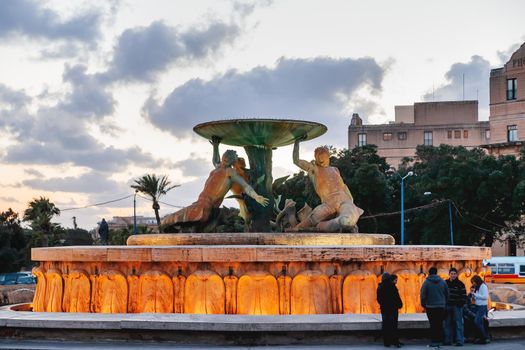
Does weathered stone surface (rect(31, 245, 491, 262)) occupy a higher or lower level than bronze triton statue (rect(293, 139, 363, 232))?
lower

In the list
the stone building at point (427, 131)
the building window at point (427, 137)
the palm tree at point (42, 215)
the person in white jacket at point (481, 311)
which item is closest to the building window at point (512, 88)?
the stone building at point (427, 131)

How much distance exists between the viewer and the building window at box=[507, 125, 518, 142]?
2419 inches

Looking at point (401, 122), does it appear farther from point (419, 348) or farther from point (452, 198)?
point (419, 348)

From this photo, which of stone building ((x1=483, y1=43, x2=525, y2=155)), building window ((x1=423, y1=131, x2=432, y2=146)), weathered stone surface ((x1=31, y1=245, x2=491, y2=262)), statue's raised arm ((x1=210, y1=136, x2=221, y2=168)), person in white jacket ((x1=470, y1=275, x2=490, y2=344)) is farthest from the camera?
building window ((x1=423, y1=131, x2=432, y2=146))

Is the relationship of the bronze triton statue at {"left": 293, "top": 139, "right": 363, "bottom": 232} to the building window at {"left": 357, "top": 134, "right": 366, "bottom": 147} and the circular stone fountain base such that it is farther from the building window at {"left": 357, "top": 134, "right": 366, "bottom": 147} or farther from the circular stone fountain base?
the building window at {"left": 357, "top": 134, "right": 366, "bottom": 147}

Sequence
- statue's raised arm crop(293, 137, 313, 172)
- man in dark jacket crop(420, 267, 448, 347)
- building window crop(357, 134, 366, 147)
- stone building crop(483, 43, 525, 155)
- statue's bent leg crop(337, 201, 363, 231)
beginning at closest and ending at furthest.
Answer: man in dark jacket crop(420, 267, 448, 347), statue's bent leg crop(337, 201, 363, 231), statue's raised arm crop(293, 137, 313, 172), stone building crop(483, 43, 525, 155), building window crop(357, 134, 366, 147)

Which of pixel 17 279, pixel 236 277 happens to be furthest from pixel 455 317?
pixel 17 279

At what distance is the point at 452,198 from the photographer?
44.8 m

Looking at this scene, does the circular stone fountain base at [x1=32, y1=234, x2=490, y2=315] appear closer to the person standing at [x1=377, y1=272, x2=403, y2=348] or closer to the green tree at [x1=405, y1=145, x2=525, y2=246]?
the person standing at [x1=377, y1=272, x2=403, y2=348]

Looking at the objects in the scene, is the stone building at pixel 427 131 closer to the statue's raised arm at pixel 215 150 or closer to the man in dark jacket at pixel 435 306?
the statue's raised arm at pixel 215 150

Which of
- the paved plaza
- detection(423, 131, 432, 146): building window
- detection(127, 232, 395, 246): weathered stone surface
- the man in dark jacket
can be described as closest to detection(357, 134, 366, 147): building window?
detection(423, 131, 432, 146): building window

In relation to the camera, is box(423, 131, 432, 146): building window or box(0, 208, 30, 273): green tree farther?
box(423, 131, 432, 146): building window

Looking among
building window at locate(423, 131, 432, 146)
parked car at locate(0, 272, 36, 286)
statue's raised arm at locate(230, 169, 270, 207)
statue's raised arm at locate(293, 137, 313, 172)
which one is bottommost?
parked car at locate(0, 272, 36, 286)

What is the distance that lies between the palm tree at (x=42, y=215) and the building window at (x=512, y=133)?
116 ft
